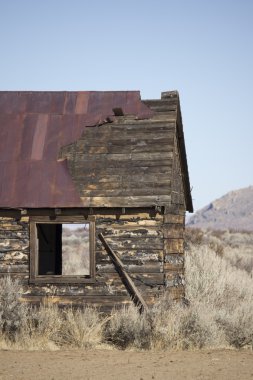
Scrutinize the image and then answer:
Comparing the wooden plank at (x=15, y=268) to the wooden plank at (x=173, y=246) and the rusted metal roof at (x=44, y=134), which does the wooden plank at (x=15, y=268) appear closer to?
the rusted metal roof at (x=44, y=134)

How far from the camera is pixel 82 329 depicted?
11531mm

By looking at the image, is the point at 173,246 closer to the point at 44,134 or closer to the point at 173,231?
the point at 173,231

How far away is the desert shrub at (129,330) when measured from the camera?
1135cm

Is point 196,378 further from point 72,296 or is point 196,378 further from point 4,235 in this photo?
point 4,235

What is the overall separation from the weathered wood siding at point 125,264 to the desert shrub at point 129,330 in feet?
1.58

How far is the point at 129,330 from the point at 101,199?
2.31m

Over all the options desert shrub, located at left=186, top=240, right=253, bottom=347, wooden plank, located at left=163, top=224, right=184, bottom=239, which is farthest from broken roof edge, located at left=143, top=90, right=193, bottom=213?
wooden plank, located at left=163, top=224, right=184, bottom=239

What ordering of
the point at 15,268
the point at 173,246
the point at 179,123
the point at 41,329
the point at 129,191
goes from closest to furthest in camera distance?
the point at 41,329
the point at 129,191
the point at 15,268
the point at 173,246
the point at 179,123

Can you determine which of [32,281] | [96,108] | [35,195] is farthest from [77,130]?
[32,281]

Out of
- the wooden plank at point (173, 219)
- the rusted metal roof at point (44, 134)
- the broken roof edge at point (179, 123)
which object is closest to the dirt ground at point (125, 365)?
the wooden plank at point (173, 219)

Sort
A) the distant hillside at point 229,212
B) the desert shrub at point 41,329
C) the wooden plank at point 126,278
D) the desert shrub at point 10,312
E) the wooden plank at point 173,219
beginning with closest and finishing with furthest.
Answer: the desert shrub at point 41,329, the desert shrub at point 10,312, the wooden plank at point 126,278, the wooden plank at point 173,219, the distant hillside at point 229,212

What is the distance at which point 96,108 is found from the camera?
13859 millimetres

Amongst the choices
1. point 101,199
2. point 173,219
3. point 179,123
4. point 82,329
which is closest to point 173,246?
point 173,219

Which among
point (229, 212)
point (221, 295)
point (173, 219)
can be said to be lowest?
point (221, 295)
